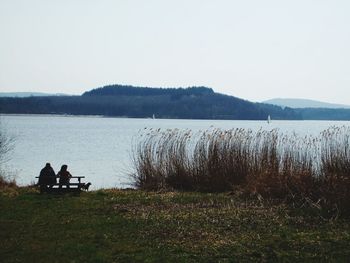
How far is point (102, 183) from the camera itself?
2852 cm

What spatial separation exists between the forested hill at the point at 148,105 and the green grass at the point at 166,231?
5702 inches

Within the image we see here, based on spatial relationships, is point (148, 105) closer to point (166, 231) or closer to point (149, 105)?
point (149, 105)

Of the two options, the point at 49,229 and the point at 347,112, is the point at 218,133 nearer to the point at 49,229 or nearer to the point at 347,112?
the point at 49,229

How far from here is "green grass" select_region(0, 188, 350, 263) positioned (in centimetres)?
851

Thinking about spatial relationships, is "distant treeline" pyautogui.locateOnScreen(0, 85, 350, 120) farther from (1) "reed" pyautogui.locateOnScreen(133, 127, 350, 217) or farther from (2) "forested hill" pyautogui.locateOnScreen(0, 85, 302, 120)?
(1) "reed" pyautogui.locateOnScreen(133, 127, 350, 217)

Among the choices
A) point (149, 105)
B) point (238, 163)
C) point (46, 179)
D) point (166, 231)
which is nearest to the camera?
point (166, 231)

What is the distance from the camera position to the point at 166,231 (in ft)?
33.9

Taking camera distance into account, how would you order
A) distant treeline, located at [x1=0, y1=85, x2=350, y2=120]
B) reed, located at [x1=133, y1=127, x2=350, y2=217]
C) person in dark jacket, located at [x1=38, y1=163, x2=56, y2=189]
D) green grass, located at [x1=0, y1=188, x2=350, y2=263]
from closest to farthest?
green grass, located at [x1=0, y1=188, x2=350, y2=263] < reed, located at [x1=133, y1=127, x2=350, y2=217] < person in dark jacket, located at [x1=38, y1=163, x2=56, y2=189] < distant treeline, located at [x1=0, y1=85, x2=350, y2=120]

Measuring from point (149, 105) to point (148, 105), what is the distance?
307mm

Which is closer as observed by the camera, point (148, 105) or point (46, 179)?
point (46, 179)

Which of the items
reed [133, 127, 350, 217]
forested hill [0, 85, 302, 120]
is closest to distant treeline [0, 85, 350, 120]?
forested hill [0, 85, 302, 120]

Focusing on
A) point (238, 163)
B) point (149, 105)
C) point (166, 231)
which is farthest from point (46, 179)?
point (149, 105)

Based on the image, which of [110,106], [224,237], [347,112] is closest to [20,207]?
[224,237]

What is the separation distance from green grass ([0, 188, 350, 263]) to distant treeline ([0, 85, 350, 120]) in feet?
477
